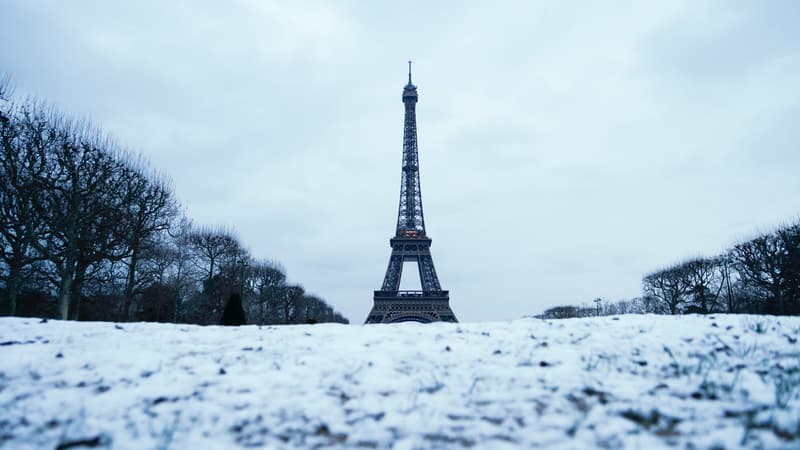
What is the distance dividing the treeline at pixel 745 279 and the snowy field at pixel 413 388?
963 inches

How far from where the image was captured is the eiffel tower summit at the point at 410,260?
5194cm

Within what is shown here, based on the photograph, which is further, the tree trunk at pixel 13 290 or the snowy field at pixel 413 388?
the tree trunk at pixel 13 290

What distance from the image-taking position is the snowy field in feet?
14.1

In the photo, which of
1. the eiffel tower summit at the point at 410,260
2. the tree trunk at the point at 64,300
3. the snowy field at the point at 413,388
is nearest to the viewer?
the snowy field at the point at 413,388

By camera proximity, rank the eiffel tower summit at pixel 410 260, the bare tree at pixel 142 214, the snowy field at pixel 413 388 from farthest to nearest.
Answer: the eiffel tower summit at pixel 410 260 → the bare tree at pixel 142 214 → the snowy field at pixel 413 388

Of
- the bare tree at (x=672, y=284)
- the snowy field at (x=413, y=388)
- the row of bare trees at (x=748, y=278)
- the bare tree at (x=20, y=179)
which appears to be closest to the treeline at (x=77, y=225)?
the bare tree at (x=20, y=179)

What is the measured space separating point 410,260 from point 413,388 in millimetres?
53396

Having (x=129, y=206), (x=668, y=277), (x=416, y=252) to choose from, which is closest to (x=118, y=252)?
(x=129, y=206)

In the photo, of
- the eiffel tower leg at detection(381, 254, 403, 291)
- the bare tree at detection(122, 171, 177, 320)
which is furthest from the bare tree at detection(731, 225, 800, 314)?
the bare tree at detection(122, 171, 177, 320)

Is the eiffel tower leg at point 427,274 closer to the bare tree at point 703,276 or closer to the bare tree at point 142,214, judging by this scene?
the bare tree at point 703,276

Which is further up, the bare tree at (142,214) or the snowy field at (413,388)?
the bare tree at (142,214)

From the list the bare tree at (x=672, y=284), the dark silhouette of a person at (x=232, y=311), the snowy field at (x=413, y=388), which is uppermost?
the bare tree at (x=672, y=284)

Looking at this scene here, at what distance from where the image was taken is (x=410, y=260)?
58719mm

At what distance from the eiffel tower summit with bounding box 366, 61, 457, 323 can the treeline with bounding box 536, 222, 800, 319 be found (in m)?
22.9
